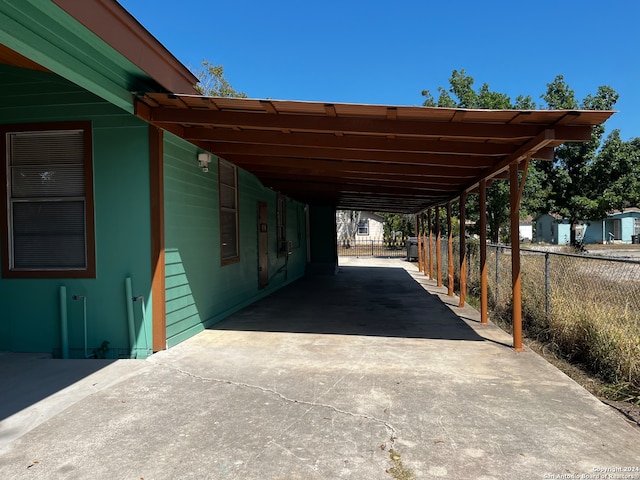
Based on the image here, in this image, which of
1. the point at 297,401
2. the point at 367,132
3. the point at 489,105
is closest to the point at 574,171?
the point at 489,105

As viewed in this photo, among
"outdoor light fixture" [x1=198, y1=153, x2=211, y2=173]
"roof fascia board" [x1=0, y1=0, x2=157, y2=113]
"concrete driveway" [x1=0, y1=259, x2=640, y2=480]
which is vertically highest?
"roof fascia board" [x1=0, y1=0, x2=157, y2=113]

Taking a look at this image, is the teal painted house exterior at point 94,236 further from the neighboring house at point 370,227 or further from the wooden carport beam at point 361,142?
the neighboring house at point 370,227

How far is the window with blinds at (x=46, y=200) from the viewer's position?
4988 mm

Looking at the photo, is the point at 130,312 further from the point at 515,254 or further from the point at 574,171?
the point at 574,171

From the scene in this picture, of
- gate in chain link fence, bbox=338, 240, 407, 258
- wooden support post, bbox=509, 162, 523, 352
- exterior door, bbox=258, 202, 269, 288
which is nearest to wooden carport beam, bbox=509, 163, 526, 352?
wooden support post, bbox=509, 162, 523, 352

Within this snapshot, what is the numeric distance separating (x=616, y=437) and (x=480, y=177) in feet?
15.0

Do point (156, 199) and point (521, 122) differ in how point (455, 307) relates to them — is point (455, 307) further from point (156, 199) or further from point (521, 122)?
point (156, 199)

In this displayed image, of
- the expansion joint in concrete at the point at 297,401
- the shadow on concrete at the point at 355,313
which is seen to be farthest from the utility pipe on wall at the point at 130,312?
the shadow on concrete at the point at 355,313

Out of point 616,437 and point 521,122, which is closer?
point 616,437

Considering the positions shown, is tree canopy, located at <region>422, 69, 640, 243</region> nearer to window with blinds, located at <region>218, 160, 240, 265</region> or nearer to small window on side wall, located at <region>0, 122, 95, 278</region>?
window with blinds, located at <region>218, 160, 240, 265</region>

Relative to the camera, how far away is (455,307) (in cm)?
846

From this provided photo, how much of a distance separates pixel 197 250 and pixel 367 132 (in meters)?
2.91

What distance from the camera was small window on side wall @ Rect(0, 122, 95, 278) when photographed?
4.96m

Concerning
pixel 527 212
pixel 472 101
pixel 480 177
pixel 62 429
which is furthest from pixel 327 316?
pixel 472 101
